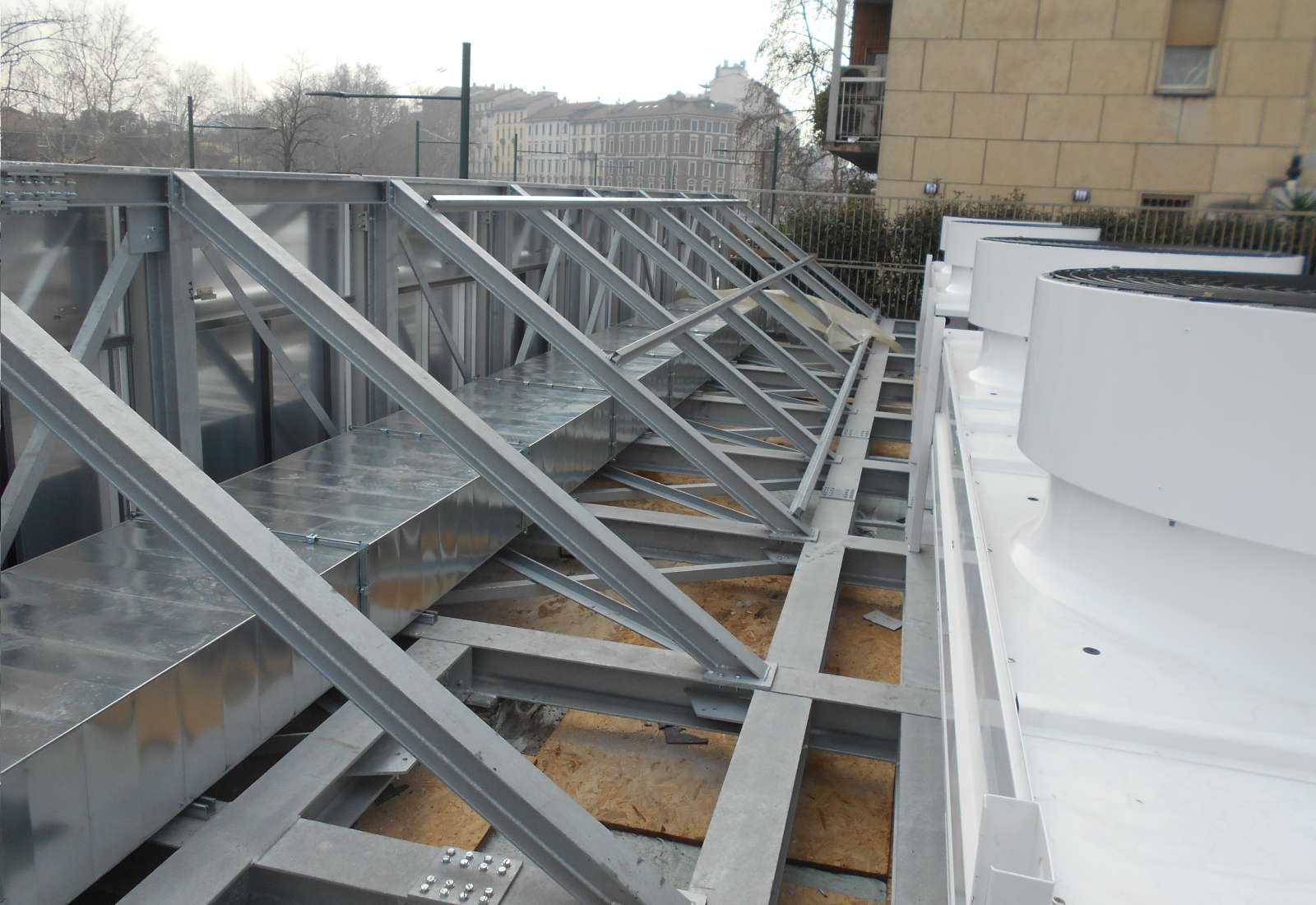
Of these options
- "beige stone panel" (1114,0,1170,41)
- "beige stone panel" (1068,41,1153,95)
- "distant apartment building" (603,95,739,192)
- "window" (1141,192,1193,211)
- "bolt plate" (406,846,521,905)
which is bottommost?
"bolt plate" (406,846,521,905)

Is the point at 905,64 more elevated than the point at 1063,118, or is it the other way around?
the point at 905,64

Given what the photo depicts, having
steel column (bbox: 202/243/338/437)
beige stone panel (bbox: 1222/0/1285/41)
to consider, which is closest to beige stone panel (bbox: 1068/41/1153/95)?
beige stone panel (bbox: 1222/0/1285/41)

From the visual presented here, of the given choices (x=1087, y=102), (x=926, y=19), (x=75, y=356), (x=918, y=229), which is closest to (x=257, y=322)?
(x=75, y=356)

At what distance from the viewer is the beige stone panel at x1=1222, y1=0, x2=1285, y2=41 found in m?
15.1

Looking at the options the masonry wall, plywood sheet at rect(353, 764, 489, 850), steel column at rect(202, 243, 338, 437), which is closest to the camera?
plywood sheet at rect(353, 764, 489, 850)

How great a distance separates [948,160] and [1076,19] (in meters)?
2.70

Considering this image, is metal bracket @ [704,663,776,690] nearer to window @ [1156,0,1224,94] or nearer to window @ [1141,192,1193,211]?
window @ [1141,192,1193,211]

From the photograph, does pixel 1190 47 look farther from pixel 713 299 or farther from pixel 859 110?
pixel 713 299

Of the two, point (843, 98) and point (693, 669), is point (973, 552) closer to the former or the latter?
point (693, 669)

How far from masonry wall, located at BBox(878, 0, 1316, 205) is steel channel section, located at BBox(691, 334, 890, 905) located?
13.2 meters

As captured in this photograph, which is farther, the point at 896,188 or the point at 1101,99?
the point at 896,188

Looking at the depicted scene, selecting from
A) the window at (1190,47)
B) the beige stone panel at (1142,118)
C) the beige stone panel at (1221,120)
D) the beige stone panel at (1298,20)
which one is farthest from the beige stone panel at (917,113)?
the beige stone panel at (1298,20)

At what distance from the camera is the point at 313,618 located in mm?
2139

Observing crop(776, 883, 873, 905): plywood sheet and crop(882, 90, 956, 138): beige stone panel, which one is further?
crop(882, 90, 956, 138): beige stone panel
